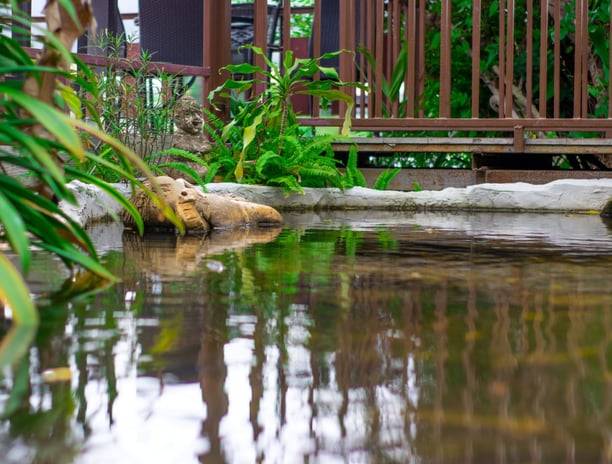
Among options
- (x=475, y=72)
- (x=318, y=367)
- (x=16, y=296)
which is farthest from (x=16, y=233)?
(x=475, y=72)

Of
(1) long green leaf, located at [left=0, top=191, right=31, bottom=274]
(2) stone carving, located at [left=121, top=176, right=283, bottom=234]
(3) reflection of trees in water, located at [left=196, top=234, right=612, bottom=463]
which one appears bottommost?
(3) reflection of trees in water, located at [left=196, top=234, right=612, bottom=463]

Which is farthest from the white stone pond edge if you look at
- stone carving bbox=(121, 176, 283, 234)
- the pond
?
the pond

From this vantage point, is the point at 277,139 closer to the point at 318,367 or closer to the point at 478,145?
the point at 478,145

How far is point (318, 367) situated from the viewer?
170cm

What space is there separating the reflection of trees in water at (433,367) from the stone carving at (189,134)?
4.34 metres

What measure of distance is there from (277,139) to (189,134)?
0.85m

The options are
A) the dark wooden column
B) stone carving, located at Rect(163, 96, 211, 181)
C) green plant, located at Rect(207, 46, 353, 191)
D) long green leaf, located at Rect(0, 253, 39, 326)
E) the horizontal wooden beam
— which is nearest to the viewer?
long green leaf, located at Rect(0, 253, 39, 326)

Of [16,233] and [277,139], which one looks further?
[277,139]

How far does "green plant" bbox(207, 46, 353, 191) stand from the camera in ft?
22.2

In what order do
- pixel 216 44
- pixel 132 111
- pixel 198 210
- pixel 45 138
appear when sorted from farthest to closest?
pixel 216 44 < pixel 132 111 < pixel 198 210 < pixel 45 138

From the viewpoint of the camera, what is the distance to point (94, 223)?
5254 millimetres

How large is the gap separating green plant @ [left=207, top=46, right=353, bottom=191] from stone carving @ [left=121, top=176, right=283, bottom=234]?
43.2 inches

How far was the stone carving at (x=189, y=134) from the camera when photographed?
7.09 m

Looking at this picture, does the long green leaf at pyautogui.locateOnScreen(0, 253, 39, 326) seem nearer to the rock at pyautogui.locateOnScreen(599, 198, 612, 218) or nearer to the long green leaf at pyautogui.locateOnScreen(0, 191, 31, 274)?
the long green leaf at pyautogui.locateOnScreen(0, 191, 31, 274)
